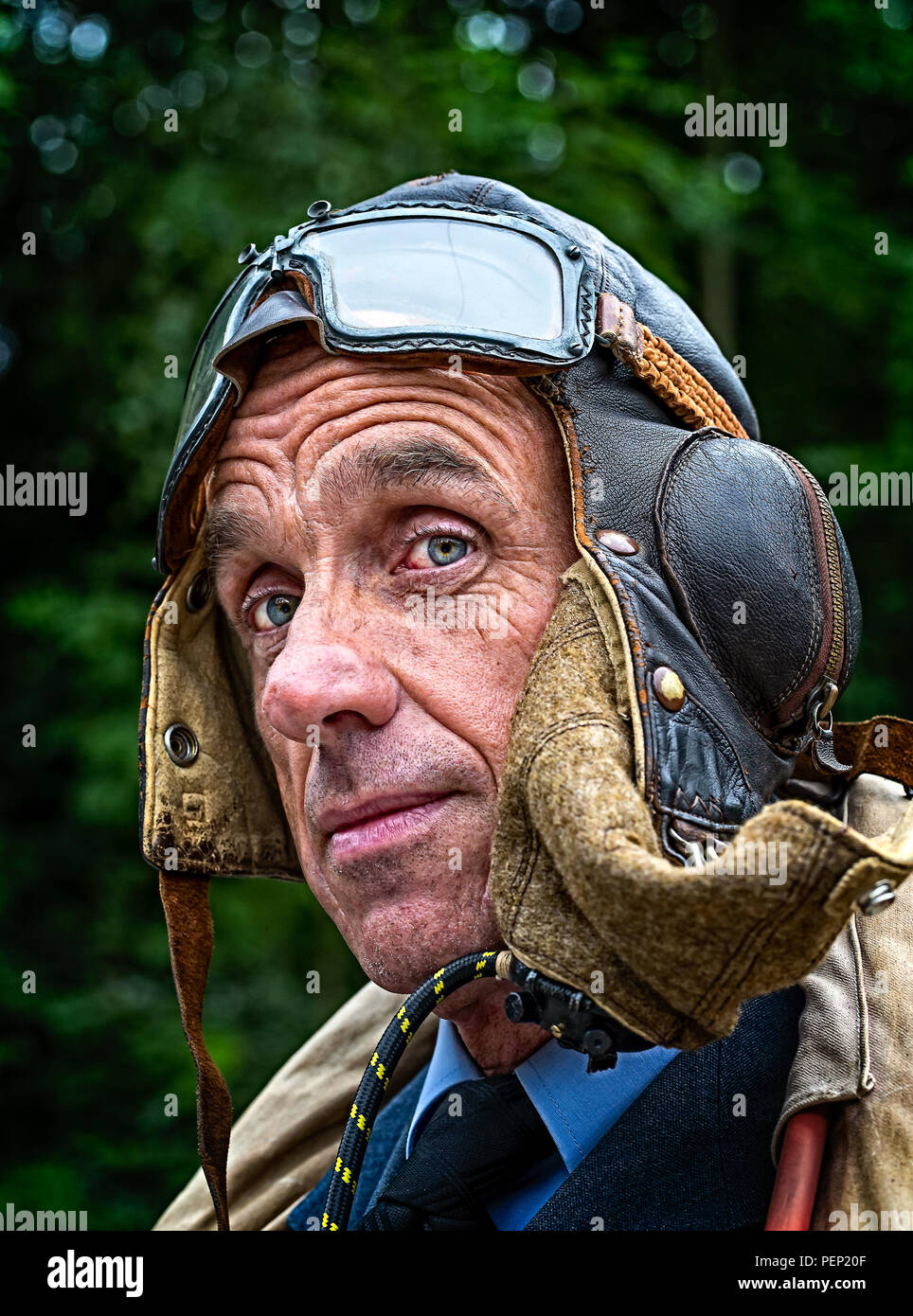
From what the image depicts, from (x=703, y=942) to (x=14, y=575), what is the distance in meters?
5.14

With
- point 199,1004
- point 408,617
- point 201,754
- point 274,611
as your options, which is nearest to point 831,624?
point 408,617

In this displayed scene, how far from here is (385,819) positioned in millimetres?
1989

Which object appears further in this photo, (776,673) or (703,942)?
(776,673)

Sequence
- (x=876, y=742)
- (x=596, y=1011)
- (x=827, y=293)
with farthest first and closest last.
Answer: (x=827, y=293)
(x=876, y=742)
(x=596, y=1011)

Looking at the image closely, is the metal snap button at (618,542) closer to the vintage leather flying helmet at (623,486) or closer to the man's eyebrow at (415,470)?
the vintage leather flying helmet at (623,486)

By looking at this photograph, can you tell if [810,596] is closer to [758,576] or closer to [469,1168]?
[758,576]

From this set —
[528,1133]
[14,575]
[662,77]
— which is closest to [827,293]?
[662,77]

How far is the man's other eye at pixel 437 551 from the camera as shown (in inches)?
80.5

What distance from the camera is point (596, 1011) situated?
171 cm

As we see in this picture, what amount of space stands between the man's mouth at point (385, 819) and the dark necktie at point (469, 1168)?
48 centimetres

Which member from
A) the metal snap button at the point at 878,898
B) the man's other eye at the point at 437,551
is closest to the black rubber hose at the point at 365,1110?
the man's other eye at the point at 437,551

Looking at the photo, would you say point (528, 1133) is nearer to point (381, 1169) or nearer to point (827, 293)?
point (381, 1169)

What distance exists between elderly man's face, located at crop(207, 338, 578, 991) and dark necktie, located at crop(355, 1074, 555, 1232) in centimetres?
27

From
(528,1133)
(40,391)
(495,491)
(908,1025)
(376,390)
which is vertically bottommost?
(528,1133)
